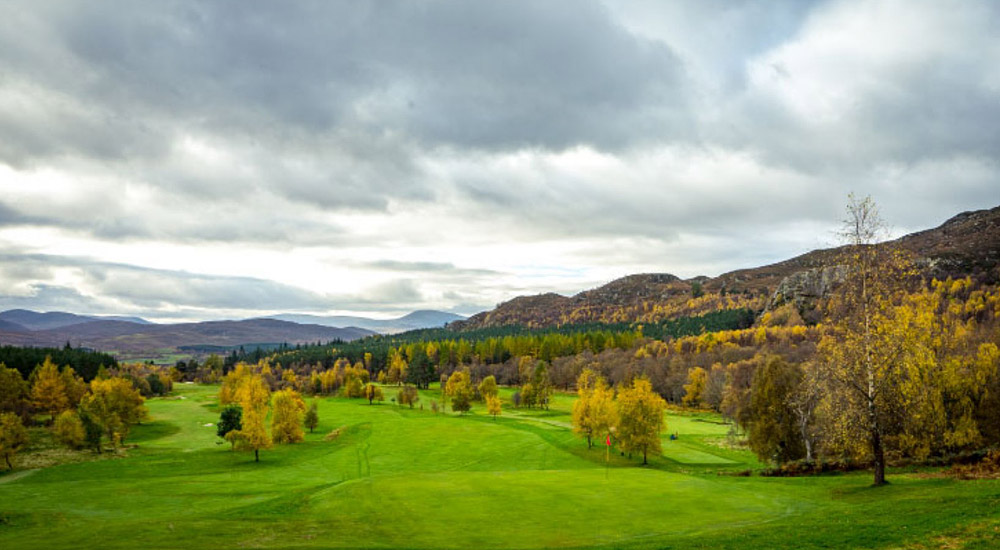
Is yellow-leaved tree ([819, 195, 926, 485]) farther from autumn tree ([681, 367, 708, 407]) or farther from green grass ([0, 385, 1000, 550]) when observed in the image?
autumn tree ([681, 367, 708, 407])

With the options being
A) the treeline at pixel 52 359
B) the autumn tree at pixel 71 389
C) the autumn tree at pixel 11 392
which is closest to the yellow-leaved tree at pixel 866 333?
the autumn tree at pixel 11 392

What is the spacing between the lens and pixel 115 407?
95375 millimetres

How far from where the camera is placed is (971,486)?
1023 inches

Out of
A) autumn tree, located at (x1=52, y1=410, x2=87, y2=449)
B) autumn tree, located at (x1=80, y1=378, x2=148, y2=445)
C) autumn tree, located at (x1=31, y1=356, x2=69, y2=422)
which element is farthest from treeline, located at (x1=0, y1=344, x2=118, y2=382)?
autumn tree, located at (x1=52, y1=410, x2=87, y2=449)

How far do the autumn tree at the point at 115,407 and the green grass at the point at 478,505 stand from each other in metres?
18.5

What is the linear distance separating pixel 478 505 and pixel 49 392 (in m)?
111

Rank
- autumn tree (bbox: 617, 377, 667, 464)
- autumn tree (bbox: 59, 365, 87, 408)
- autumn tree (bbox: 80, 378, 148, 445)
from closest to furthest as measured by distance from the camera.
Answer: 1. autumn tree (bbox: 617, 377, 667, 464)
2. autumn tree (bbox: 80, 378, 148, 445)
3. autumn tree (bbox: 59, 365, 87, 408)

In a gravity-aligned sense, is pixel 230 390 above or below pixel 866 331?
below

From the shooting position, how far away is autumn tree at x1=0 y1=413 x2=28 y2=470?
65.8 metres

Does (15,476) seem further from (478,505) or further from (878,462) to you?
(878,462)

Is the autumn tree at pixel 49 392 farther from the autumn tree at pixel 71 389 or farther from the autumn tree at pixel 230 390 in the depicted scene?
the autumn tree at pixel 230 390

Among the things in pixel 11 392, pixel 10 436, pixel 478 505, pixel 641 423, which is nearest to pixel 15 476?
pixel 10 436

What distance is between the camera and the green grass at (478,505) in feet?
73.8

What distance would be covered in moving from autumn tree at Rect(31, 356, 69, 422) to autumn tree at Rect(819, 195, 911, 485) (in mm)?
130093
